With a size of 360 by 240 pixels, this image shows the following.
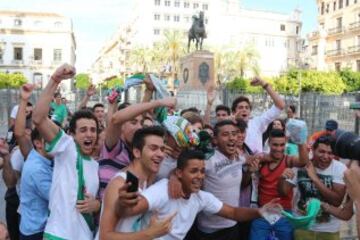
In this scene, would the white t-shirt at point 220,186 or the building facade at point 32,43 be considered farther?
the building facade at point 32,43

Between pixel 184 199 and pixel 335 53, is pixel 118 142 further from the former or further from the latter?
pixel 335 53

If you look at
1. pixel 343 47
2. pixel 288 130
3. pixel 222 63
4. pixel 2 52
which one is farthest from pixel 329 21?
pixel 288 130

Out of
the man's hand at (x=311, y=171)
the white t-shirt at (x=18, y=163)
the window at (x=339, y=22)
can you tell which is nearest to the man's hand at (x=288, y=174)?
the man's hand at (x=311, y=171)

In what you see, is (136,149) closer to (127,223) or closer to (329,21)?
(127,223)

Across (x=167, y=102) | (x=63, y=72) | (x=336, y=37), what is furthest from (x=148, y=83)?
(x=336, y=37)

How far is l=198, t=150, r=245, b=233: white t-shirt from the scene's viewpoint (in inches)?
162

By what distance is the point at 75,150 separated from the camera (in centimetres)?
343

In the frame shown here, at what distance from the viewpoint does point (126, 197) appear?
2775 mm

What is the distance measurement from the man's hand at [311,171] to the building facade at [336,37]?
2227 inches

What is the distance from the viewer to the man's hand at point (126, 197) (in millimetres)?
2760

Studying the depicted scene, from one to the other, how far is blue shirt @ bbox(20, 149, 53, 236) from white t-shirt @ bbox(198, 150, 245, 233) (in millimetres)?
1275

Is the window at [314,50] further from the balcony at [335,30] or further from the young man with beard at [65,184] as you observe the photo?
the young man with beard at [65,184]

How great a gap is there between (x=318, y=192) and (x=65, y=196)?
2186 mm

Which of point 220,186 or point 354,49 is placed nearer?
point 220,186
